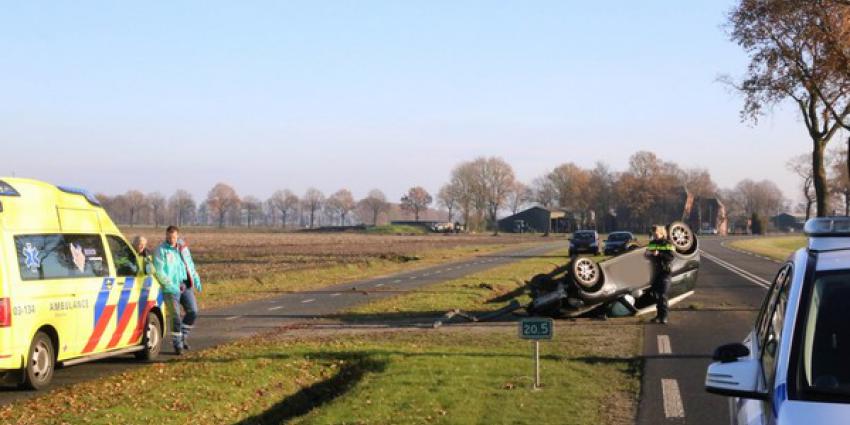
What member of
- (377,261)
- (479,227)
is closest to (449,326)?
(377,261)

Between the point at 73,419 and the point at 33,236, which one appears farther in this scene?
the point at 33,236

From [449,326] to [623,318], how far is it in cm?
349

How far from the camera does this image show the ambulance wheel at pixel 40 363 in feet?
32.5

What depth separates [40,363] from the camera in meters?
10.2

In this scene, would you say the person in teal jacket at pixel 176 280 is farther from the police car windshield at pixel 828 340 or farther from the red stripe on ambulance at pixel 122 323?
the police car windshield at pixel 828 340

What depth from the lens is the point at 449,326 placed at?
16.0 meters

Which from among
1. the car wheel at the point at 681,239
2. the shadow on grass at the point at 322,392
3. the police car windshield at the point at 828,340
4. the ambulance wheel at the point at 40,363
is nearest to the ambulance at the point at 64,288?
the ambulance wheel at the point at 40,363

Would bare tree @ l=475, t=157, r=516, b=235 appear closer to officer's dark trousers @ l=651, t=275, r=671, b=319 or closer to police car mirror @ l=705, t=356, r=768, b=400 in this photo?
officer's dark trousers @ l=651, t=275, r=671, b=319

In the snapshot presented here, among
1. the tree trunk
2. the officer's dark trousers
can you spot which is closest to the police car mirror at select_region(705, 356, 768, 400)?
the officer's dark trousers

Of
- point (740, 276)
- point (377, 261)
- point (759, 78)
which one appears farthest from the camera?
point (377, 261)

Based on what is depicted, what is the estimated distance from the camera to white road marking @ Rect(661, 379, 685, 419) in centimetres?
839

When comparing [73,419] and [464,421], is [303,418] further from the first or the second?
[73,419]

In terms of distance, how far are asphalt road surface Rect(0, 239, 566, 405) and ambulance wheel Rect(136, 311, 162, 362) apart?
0.64 feet

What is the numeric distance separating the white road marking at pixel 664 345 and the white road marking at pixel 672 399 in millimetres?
2379
